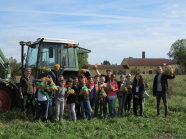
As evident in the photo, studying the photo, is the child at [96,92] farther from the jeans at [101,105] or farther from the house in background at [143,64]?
the house in background at [143,64]

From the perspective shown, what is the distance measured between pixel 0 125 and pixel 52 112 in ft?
5.81

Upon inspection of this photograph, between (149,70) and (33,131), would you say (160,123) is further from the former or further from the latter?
(149,70)

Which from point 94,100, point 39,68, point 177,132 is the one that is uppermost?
point 39,68

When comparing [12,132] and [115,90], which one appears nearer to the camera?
[12,132]

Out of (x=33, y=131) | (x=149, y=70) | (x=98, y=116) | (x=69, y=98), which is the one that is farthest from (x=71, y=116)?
(x=149, y=70)

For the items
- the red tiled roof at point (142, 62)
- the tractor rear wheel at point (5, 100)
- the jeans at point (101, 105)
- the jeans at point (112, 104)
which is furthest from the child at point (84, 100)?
the red tiled roof at point (142, 62)

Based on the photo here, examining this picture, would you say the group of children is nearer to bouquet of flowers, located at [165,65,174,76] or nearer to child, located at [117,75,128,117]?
child, located at [117,75,128,117]

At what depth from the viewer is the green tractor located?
823cm

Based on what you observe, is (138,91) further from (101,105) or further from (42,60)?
(42,60)

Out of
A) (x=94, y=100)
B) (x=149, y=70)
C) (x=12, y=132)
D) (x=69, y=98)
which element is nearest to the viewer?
(x=12, y=132)

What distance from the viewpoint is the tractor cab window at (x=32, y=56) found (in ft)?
29.9

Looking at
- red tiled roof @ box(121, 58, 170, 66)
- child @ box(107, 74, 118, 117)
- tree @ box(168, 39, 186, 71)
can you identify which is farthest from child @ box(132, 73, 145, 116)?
red tiled roof @ box(121, 58, 170, 66)

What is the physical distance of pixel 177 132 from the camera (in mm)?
6996

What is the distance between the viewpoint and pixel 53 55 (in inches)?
349
